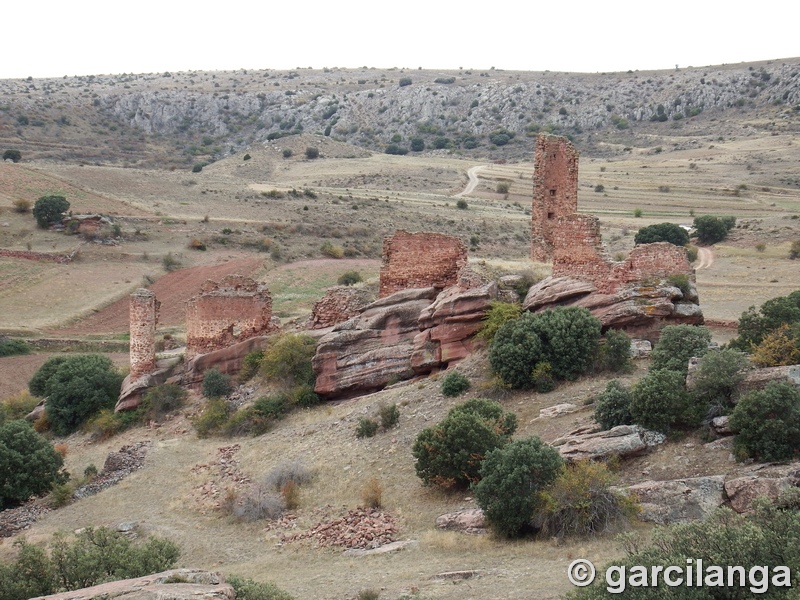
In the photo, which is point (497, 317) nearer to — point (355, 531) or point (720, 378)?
point (720, 378)

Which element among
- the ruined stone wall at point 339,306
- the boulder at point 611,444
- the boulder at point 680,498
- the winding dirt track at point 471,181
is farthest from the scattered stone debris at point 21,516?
the winding dirt track at point 471,181

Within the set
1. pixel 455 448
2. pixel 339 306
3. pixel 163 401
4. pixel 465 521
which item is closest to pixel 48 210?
pixel 163 401

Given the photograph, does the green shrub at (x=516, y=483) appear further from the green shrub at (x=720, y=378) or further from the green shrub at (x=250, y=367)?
the green shrub at (x=250, y=367)

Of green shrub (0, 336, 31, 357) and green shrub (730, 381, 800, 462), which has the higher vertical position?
green shrub (730, 381, 800, 462)

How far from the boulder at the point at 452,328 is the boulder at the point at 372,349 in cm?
Result: 61

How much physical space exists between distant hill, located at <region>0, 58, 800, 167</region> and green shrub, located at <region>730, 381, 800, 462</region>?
93.6 m

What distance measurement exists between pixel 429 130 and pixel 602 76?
97.7ft

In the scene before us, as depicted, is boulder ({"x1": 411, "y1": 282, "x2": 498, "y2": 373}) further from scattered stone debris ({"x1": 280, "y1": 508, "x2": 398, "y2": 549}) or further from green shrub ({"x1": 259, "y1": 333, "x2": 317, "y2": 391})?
scattered stone debris ({"x1": 280, "y1": 508, "x2": 398, "y2": 549})

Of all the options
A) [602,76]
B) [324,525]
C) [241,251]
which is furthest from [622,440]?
[602,76]

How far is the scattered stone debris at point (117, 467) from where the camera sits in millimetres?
24922

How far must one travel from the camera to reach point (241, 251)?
61.9m

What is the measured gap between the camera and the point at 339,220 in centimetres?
6844

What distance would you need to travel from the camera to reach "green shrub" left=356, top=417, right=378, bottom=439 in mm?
23297

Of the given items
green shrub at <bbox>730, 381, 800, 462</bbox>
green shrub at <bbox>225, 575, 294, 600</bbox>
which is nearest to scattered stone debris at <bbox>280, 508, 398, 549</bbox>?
green shrub at <bbox>225, 575, 294, 600</bbox>
